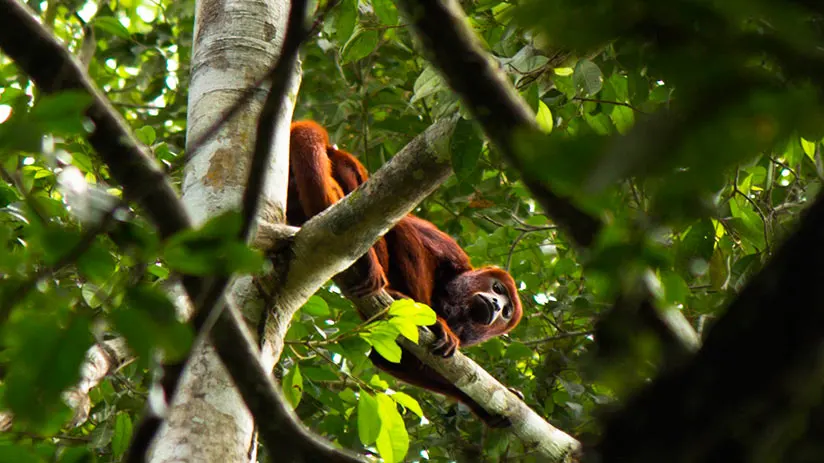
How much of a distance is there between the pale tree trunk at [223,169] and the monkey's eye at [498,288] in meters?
2.69

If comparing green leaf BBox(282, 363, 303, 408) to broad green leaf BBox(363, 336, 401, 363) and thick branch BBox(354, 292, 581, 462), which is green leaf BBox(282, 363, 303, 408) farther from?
thick branch BBox(354, 292, 581, 462)

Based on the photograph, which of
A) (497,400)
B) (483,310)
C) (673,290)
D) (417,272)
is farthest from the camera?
(483,310)

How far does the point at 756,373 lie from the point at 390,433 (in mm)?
2829

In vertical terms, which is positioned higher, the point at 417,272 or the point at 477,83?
the point at 477,83

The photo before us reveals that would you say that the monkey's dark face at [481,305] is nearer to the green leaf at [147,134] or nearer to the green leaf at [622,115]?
the green leaf at [622,115]

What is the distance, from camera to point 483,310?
5758 mm

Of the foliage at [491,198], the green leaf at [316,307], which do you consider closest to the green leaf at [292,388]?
the foliage at [491,198]

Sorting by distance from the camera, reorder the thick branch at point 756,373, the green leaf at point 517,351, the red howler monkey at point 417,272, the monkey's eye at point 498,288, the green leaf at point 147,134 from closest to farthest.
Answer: the thick branch at point 756,373 < the green leaf at point 147,134 < the red howler monkey at point 417,272 < the green leaf at point 517,351 < the monkey's eye at point 498,288

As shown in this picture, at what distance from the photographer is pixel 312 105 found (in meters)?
6.22

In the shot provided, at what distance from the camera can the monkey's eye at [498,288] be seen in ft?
19.9

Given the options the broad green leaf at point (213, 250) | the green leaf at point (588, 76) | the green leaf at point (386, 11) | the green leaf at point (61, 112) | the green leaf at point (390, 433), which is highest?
the green leaf at point (61, 112)

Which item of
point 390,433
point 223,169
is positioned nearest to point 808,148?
point 390,433

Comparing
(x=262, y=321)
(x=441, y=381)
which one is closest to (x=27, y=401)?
(x=262, y=321)

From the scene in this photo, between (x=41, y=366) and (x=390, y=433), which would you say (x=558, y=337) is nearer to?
(x=390, y=433)
